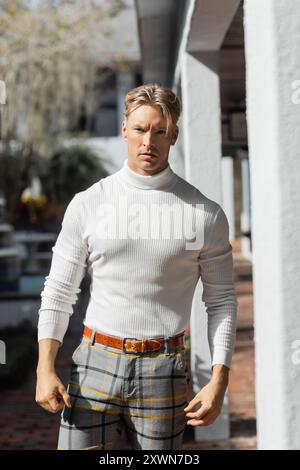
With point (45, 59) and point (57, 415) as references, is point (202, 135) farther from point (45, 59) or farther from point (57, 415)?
point (45, 59)

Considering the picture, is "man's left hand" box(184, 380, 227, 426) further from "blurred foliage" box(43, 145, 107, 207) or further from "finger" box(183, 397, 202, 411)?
"blurred foliage" box(43, 145, 107, 207)

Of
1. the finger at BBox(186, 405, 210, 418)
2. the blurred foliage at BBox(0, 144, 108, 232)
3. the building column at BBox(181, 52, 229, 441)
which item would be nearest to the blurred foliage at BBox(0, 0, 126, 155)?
the blurred foliage at BBox(0, 144, 108, 232)

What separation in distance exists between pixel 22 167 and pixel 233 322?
1704cm

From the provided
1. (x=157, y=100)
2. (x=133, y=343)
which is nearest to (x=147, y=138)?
(x=157, y=100)

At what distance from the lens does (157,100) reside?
7.79 feet

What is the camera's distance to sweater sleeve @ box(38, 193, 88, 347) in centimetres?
244

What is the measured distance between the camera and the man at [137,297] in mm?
2393

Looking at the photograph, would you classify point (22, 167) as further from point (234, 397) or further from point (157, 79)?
point (234, 397)

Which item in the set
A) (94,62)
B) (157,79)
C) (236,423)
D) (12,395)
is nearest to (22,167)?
(94,62)

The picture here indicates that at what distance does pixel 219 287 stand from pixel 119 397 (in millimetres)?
477

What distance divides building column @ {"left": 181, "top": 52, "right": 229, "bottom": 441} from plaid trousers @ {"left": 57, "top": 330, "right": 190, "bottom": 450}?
2.78m

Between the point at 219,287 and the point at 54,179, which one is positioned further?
the point at 54,179

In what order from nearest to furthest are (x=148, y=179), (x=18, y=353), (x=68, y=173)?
(x=148, y=179), (x=18, y=353), (x=68, y=173)

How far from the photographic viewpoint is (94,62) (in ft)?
63.0
